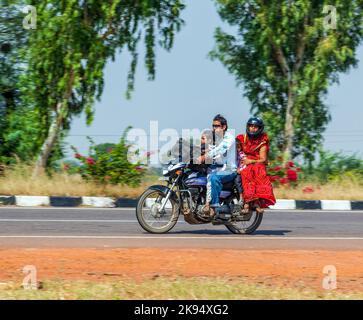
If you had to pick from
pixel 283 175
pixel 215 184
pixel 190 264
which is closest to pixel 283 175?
pixel 283 175

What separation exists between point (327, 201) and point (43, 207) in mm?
6058

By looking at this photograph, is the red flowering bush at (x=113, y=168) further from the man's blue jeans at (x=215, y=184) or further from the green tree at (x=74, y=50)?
the man's blue jeans at (x=215, y=184)

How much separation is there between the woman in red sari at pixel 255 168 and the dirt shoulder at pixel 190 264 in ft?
5.67

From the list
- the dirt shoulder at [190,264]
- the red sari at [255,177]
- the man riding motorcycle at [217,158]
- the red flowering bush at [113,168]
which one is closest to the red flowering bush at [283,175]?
the red flowering bush at [113,168]

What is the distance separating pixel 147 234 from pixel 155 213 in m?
0.32

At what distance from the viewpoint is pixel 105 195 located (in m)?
17.6

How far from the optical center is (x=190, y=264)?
356 inches

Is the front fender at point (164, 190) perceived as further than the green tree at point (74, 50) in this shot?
No

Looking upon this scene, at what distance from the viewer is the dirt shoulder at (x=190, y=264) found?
8328mm

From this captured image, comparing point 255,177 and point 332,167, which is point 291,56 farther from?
point 255,177

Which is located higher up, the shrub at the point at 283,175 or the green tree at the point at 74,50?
the green tree at the point at 74,50

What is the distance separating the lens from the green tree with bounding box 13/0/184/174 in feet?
62.7

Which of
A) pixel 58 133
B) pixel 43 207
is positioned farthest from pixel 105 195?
pixel 58 133
